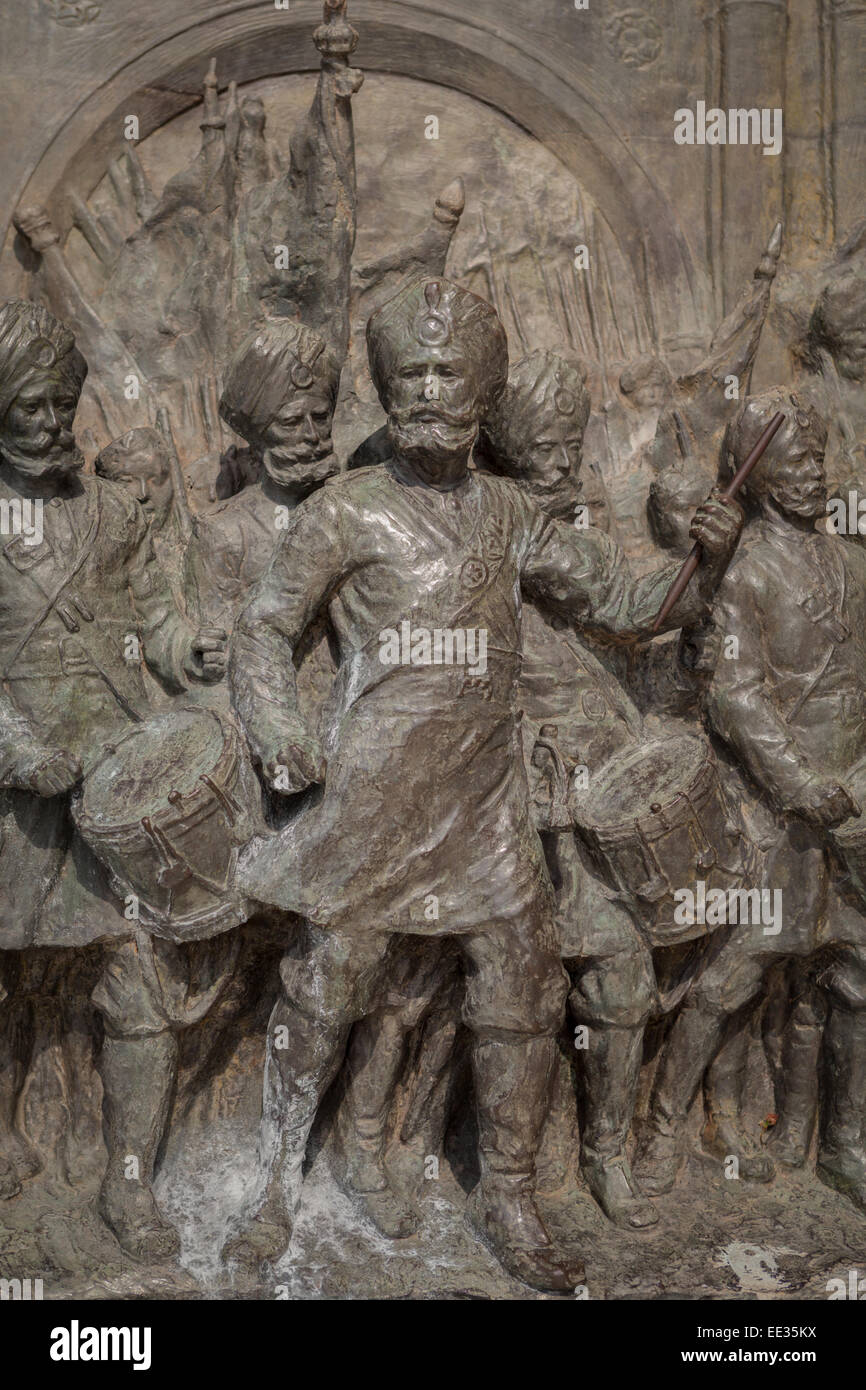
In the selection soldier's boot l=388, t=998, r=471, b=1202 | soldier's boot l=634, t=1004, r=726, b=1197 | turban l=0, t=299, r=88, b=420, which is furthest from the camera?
soldier's boot l=634, t=1004, r=726, b=1197

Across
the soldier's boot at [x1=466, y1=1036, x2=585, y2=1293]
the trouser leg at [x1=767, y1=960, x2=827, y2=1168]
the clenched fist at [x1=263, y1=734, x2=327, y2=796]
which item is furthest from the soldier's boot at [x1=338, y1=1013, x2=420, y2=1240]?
the trouser leg at [x1=767, y1=960, x2=827, y2=1168]

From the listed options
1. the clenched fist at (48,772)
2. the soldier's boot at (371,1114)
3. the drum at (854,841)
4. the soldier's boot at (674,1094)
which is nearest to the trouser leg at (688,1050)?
the soldier's boot at (674,1094)

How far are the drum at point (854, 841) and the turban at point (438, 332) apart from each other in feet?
5.41

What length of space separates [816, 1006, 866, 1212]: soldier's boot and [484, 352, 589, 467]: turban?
2037 millimetres

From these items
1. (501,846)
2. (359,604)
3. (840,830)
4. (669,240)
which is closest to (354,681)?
(359,604)

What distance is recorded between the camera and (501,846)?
19.2 ft

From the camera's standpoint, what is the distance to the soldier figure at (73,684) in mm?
6020

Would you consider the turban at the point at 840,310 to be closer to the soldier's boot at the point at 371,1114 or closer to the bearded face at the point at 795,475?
the bearded face at the point at 795,475

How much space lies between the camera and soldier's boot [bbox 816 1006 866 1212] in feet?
21.2

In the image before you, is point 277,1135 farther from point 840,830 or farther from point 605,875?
point 840,830

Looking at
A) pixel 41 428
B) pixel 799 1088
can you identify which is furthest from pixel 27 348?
pixel 799 1088

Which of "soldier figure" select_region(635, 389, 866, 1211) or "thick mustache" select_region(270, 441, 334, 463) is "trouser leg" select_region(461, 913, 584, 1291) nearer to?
"soldier figure" select_region(635, 389, 866, 1211)

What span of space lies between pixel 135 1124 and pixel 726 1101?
189cm

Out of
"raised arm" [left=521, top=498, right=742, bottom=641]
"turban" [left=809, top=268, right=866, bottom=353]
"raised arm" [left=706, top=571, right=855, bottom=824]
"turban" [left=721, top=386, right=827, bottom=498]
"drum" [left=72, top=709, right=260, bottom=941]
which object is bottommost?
"drum" [left=72, top=709, right=260, bottom=941]
